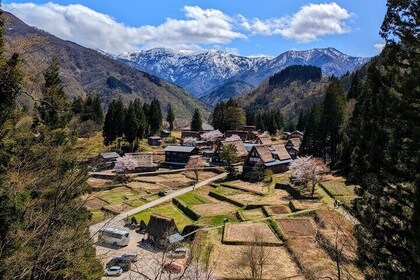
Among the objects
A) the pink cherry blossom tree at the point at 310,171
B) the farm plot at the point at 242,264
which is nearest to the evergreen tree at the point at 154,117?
the pink cherry blossom tree at the point at 310,171

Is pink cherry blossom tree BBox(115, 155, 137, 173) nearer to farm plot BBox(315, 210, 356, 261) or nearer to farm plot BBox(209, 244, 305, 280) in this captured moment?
farm plot BBox(209, 244, 305, 280)

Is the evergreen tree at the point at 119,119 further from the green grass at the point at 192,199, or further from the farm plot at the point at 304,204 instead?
the farm plot at the point at 304,204

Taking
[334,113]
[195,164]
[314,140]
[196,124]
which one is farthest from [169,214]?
[196,124]

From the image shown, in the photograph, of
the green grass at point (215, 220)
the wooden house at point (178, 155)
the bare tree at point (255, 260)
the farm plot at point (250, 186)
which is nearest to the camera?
the bare tree at point (255, 260)

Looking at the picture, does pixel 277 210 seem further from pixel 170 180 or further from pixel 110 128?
pixel 110 128

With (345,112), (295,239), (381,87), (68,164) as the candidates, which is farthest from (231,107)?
(381,87)

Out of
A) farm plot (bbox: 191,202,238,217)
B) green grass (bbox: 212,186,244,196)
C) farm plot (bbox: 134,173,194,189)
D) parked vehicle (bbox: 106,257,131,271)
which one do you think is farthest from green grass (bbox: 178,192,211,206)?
parked vehicle (bbox: 106,257,131,271)

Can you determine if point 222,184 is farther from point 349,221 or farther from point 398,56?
point 398,56
